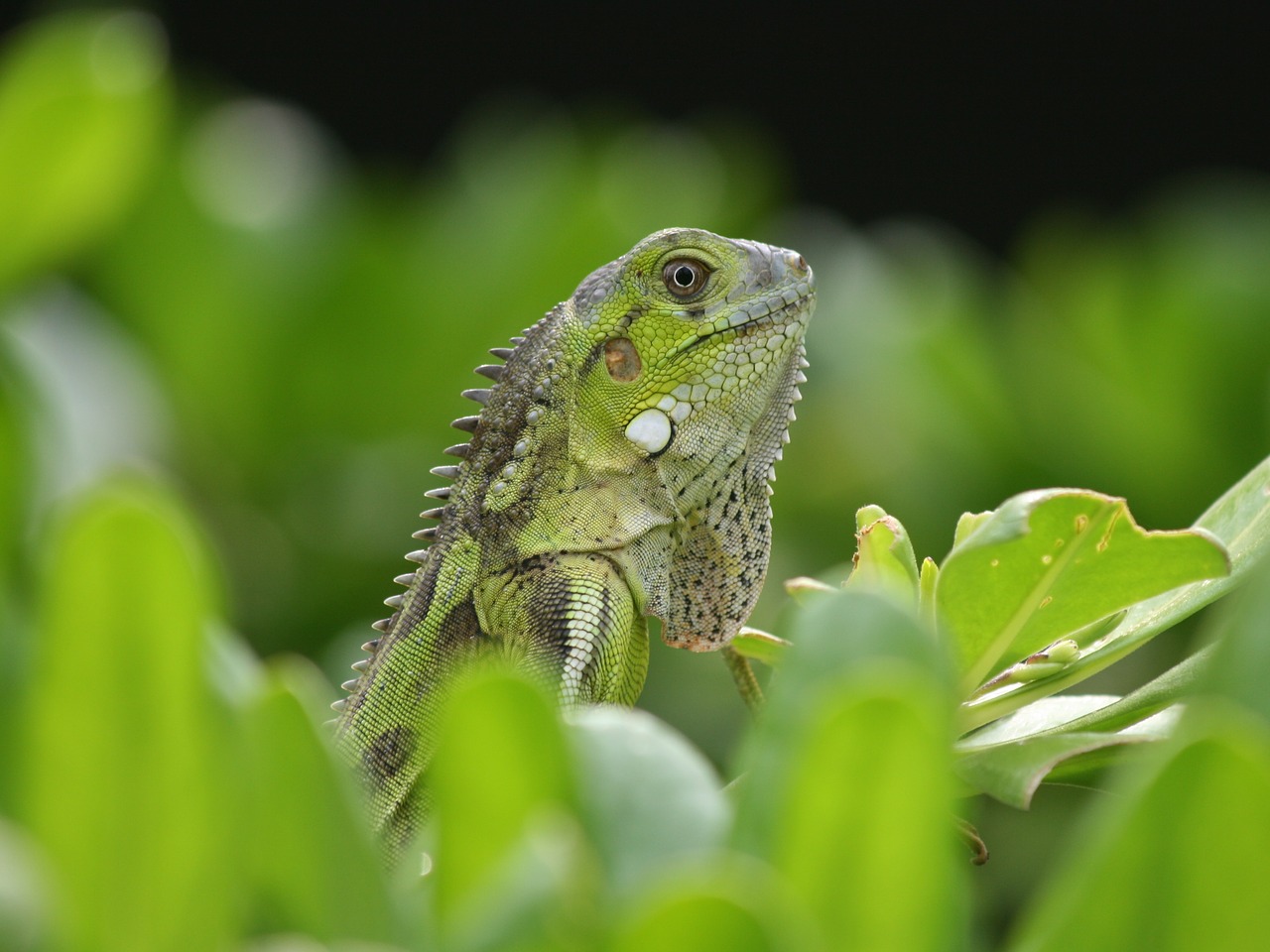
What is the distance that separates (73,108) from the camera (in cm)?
294

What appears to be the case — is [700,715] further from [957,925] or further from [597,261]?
[957,925]

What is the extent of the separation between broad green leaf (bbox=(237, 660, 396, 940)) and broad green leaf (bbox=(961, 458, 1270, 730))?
0.62m

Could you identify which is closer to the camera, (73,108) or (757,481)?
(757,481)

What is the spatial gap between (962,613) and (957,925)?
40 cm

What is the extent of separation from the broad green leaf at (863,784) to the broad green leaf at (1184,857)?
0.25ft

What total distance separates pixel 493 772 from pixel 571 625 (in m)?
0.99

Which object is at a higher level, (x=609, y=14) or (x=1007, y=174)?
(x=609, y=14)

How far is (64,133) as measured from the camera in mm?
2957

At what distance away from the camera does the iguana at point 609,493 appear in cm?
189

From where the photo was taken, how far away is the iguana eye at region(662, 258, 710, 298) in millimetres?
2105

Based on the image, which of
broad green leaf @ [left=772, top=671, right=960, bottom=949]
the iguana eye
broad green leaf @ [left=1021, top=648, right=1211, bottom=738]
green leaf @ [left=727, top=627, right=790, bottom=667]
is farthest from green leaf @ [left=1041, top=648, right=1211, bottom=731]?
the iguana eye

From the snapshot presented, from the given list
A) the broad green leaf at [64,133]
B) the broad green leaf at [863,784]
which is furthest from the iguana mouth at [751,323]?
the broad green leaf at [64,133]

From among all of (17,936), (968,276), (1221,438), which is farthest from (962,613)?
(968,276)

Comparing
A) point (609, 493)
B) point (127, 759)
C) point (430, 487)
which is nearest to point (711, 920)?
point (127, 759)
